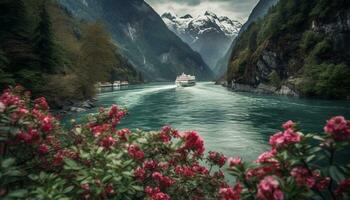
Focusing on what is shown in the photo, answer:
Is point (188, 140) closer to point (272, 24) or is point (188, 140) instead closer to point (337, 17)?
point (337, 17)

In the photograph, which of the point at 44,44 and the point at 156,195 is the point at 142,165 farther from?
the point at 44,44

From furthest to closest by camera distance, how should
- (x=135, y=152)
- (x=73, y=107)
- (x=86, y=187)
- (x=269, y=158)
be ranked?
(x=73, y=107) → (x=135, y=152) → (x=86, y=187) → (x=269, y=158)

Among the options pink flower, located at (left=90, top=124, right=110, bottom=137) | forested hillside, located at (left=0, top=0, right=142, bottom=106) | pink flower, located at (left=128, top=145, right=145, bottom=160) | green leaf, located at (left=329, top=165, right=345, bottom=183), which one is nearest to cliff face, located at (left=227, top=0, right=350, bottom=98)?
forested hillside, located at (left=0, top=0, right=142, bottom=106)

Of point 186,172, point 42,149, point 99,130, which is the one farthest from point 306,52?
point 42,149

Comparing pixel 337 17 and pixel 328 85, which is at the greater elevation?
pixel 337 17

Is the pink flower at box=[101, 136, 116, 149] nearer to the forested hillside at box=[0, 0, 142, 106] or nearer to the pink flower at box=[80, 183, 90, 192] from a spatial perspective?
the pink flower at box=[80, 183, 90, 192]

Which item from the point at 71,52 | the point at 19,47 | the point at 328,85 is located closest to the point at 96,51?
the point at 71,52

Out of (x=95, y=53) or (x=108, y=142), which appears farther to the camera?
(x=95, y=53)
